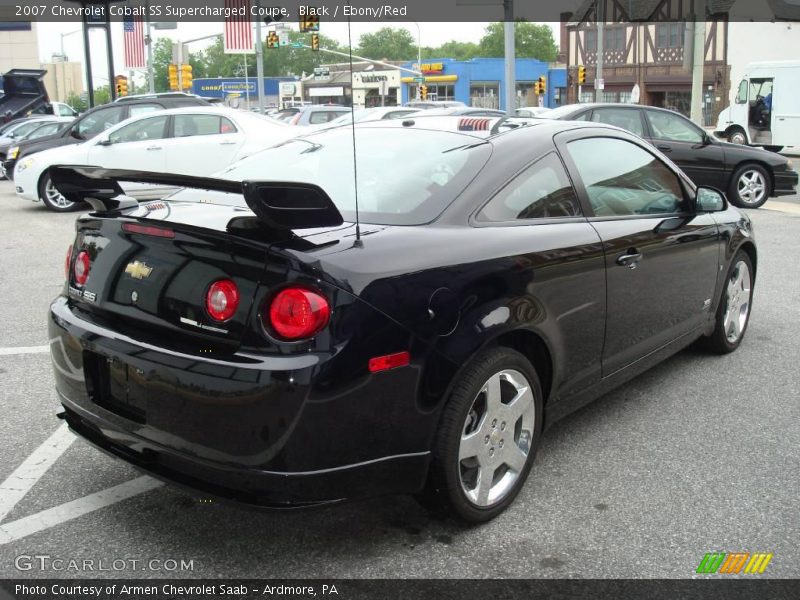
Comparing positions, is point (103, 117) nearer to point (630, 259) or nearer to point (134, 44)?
point (630, 259)

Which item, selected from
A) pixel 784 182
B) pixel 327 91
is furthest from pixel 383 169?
pixel 327 91

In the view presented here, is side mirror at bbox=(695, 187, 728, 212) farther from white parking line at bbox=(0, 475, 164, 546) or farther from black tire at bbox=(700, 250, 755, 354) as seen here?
white parking line at bbox=(0, 475, 164, 546)

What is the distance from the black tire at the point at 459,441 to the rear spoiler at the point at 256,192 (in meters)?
0.73

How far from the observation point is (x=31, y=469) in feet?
12.0

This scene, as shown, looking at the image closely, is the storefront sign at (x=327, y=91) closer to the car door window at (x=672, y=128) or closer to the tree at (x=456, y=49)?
the tree at (x=456, y=49)

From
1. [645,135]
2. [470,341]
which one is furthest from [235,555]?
[645,135]

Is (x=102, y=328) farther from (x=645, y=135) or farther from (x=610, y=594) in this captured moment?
(x=645, y=135)

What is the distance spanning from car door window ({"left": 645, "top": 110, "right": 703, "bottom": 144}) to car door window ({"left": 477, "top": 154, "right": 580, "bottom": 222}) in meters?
10.1

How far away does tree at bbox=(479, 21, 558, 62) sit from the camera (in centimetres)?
11462

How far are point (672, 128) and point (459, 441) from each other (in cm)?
1138

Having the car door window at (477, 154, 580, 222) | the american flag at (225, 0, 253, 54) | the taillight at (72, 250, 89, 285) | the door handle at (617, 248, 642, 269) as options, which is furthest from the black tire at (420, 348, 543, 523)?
the american flag at (225, 0, 253, 54)

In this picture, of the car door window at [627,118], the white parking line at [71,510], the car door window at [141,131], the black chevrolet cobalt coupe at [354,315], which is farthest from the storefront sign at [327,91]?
the white parking line at [71,510]

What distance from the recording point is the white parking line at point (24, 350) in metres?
5.52

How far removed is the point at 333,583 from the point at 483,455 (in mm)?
735
